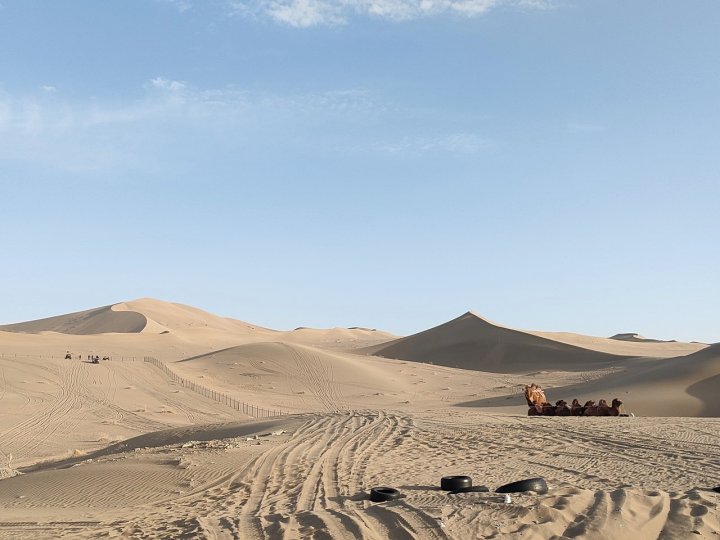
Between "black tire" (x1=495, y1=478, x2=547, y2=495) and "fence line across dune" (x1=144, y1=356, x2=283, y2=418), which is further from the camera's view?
"fence line across dune" (x1=144, y1=356, x2=283, y2=418)

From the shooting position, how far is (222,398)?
4053cm

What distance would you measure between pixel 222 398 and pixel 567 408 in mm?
22405

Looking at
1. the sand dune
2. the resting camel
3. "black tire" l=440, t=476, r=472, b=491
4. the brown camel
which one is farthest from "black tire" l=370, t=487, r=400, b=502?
the sand dune

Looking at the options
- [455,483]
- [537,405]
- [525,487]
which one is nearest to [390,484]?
[455,483]

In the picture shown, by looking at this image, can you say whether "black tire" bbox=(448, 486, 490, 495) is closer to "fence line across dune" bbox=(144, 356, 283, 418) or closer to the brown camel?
the brown camel

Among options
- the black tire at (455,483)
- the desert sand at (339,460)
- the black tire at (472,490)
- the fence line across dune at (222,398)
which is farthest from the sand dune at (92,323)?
the black tire at (472,490)

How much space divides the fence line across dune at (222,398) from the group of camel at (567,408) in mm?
12897

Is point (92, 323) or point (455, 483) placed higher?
point (92, 323)

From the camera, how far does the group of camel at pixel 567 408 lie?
22.8 metres

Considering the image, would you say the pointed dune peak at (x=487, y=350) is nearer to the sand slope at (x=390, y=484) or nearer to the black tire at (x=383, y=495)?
the sand slope at (x=390, y=484)

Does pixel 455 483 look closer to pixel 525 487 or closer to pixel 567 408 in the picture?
pixel 525 487

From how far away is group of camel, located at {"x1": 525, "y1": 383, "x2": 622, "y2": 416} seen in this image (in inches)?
896

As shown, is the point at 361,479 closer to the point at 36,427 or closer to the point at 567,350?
the point at 36,427

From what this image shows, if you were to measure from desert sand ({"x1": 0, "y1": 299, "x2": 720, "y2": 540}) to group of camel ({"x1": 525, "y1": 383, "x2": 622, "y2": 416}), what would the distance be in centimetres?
171
